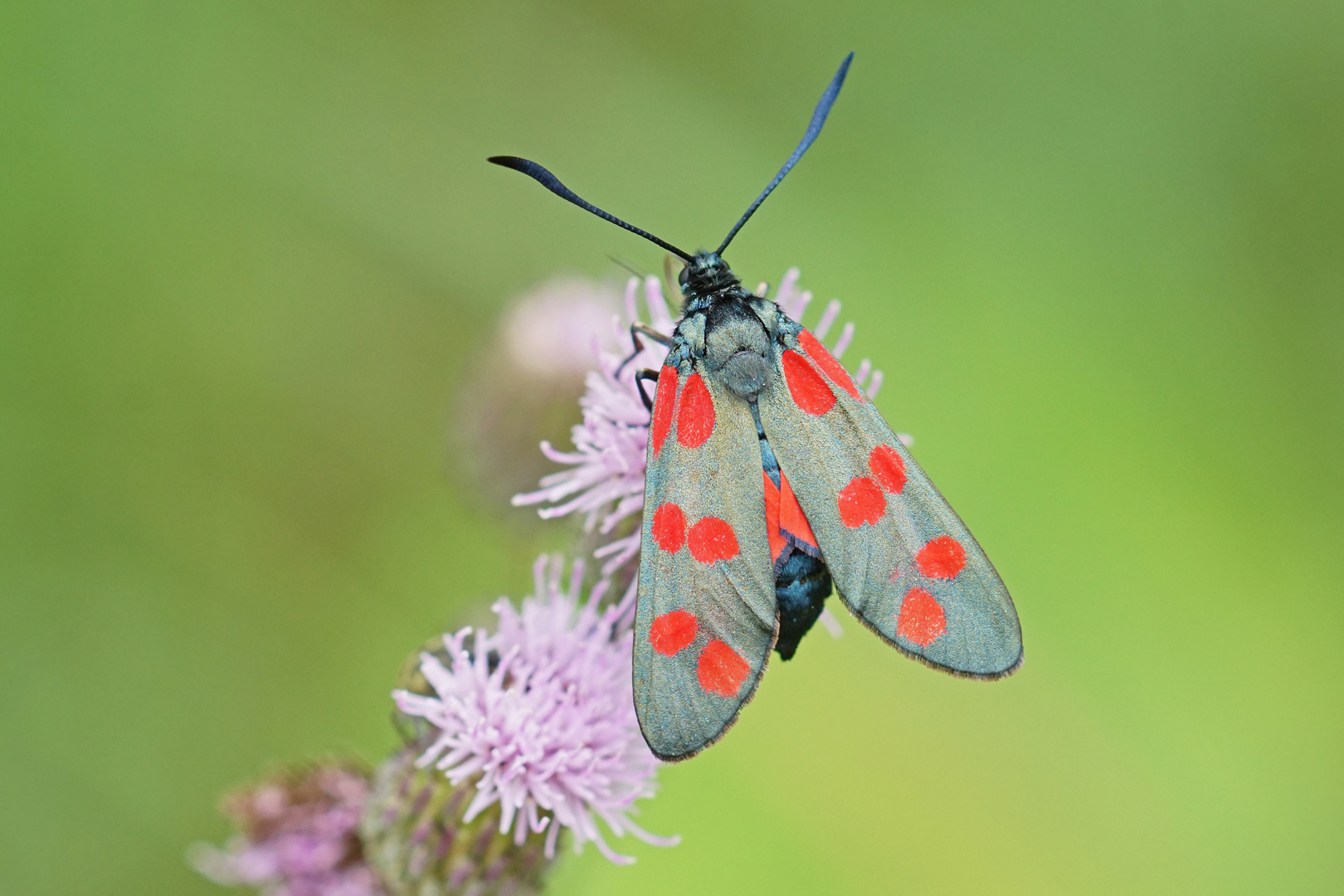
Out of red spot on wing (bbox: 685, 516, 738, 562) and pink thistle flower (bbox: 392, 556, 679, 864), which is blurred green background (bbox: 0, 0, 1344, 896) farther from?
red spot on wing (bbox: 685, 516, 738, 562)

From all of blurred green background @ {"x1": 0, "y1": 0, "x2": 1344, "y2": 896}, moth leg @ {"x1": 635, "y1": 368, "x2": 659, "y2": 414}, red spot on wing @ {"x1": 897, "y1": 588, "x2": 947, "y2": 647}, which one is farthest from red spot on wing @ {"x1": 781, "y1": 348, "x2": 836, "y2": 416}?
blurred green background @ {"x1": 0, "y1": 0, "x2": 1344, "y2": 896}

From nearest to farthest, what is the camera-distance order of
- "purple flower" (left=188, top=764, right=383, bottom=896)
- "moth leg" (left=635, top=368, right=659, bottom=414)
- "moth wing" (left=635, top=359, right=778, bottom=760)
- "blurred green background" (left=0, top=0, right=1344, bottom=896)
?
"moth wing" (left=635, top=359, right=778, bottom=760), "moth leg" (left=635, top=368, right=659, bottom=414), "purple flower" (left=188, top=764, right=383, bottom=896), "blurred green background" (left=0, top=0, right=1344, bottom=896)

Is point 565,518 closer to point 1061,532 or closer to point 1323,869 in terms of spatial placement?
point 1061,532

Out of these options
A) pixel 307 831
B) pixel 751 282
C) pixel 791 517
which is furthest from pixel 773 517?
pixel 751 282

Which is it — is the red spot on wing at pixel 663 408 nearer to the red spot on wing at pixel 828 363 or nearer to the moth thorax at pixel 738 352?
A: the moth thorax at pixel 738 352

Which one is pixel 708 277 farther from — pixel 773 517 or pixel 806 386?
pixel 773 517
